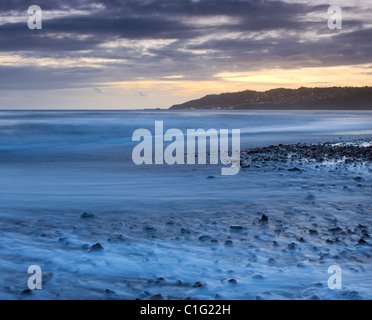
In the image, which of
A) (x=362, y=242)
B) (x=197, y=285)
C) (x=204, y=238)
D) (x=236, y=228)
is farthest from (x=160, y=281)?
(x=362, y=242)

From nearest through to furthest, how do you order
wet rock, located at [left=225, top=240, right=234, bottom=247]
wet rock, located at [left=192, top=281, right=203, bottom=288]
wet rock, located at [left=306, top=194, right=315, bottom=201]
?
wet rock, located at [left=192, top=281, right=203, bottom=288], wet rock, located at [left=225, top=240, right=234, bottom=247], wet rock, located at [left=306, top=194, right=315, bottom=201]

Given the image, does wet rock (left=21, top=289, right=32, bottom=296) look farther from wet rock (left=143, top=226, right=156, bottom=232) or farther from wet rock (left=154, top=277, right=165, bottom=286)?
wet rock (left=143, top=226, right=156, bottom=232)

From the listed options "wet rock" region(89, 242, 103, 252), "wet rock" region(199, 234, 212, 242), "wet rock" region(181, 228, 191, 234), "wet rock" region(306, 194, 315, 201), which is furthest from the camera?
"wet rock" region(306, 194, 315, 201)

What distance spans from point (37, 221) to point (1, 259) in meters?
1.53

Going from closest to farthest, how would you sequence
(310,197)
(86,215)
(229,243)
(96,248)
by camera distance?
(96,248), (229,243), (86,215), (310,197)

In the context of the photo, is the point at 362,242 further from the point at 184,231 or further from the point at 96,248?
the point at 96,248

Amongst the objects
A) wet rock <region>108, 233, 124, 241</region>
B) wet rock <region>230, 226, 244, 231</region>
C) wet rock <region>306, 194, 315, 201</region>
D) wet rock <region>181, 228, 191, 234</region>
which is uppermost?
wet rock <region>306, 194, 315, 201</region>

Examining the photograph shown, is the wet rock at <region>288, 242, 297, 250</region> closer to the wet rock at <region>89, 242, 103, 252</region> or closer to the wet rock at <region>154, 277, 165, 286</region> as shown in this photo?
the wet rock at <region>154, 277, 165, 286</region>

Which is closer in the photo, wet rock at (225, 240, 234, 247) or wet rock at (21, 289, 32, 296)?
→ wet rock at (21, 289, 32, 296)

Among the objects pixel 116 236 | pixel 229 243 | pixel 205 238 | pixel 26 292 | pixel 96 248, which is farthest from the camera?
pixel 116 236

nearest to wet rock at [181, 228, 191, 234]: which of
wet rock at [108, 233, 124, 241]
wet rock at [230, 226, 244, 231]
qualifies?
wet rock at [230, 226, 244, 231]

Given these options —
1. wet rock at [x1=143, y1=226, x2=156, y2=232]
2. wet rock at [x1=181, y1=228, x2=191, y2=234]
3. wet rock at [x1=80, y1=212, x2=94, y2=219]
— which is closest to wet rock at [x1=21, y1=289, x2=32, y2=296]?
wet rock at [x1=143, y1=226, x2=156, y2=232]

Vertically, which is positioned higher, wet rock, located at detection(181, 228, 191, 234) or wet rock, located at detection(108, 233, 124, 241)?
wet rock, located at detection(108, 233, 124, 241)

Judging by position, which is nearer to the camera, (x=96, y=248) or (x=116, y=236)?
(x=96, y=248)
